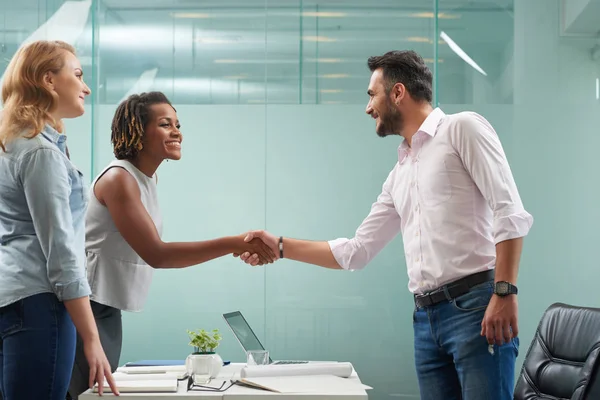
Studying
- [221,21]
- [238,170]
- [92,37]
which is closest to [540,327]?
[238,170]

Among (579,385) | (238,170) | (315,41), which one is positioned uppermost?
(315,41)

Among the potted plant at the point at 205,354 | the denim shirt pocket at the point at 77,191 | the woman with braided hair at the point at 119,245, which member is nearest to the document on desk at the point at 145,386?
the potted plant at the point at 205,354

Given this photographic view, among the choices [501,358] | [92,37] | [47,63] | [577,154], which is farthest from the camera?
[92,37]

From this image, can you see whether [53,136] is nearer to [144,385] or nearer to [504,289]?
[144,385]

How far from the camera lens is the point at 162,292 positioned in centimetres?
434

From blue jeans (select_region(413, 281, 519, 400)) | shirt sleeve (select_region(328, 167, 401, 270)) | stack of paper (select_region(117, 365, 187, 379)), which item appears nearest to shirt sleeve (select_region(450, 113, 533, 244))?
blue jeans (select_region(413, 281, 519, 400))

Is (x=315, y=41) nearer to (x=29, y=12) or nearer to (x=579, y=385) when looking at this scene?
A: (x=29, y=12)

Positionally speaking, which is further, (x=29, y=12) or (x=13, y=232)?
(x=29, y=12)

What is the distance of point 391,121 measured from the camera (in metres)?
2.58

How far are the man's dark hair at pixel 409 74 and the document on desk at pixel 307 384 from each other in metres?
1.03

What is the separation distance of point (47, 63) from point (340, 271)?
270 cm

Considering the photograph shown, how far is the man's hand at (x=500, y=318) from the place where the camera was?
6.63 feet

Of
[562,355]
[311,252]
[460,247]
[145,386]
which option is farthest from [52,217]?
[562,355]

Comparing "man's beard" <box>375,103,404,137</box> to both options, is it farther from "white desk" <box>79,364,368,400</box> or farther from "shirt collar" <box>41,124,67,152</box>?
"shirt collar" <box>41,124,67,152</box>
